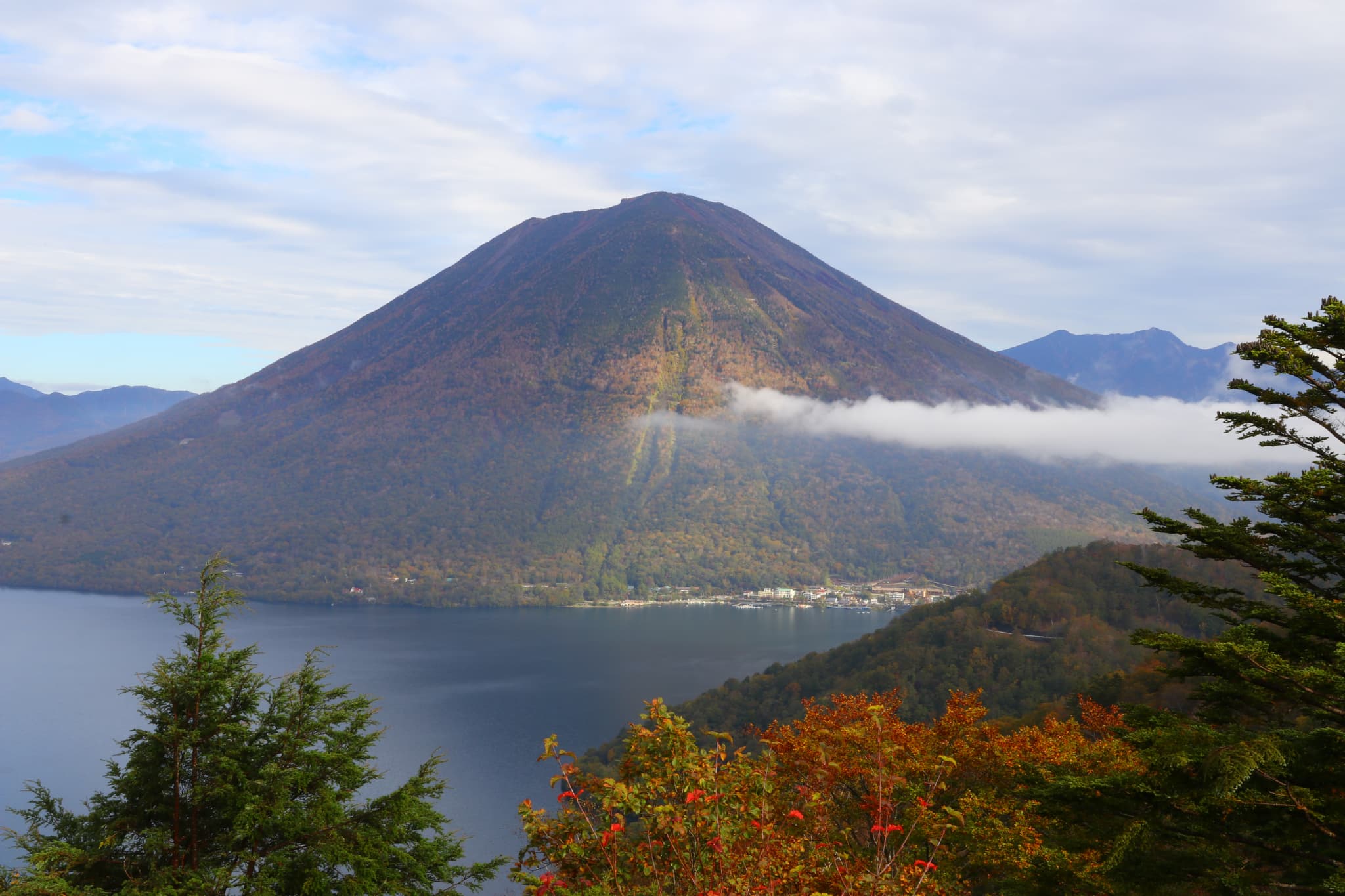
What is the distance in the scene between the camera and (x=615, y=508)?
143 meters

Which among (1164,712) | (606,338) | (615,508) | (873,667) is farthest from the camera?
(606,338)

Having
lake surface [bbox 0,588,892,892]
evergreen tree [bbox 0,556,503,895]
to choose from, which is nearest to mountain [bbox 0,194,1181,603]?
lake surface [bbox 0,588,892,892]

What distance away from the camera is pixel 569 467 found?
15500 cm

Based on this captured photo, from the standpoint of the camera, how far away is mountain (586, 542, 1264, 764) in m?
42.9

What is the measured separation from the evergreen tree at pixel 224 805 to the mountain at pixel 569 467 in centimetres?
10744

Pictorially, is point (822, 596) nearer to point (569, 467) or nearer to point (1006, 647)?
point (569, 467)

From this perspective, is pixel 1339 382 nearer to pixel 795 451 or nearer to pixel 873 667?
pixel 873 667

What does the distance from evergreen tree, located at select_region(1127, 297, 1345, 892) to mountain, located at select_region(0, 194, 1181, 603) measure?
365 feet

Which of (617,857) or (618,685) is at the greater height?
(617,857)

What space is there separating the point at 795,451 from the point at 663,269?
170 feet

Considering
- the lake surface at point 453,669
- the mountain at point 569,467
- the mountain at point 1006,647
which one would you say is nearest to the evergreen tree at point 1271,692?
the lake surface at point 453,669

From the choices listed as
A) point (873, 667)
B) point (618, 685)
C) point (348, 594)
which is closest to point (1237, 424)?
point (873, 667)

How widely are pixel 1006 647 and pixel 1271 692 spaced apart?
146 ft

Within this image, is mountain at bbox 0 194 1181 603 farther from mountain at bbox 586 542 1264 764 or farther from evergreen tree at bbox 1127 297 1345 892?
evergreen tree at bbox 1127 297 1345 892
